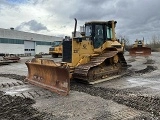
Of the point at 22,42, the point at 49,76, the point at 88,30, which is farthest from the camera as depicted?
the point at 22,42

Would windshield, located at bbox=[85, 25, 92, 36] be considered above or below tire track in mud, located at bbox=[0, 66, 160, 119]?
above

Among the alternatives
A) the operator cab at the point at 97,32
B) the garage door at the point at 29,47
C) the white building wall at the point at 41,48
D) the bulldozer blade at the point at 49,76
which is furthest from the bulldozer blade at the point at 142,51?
the white building wall at the point at 41,48

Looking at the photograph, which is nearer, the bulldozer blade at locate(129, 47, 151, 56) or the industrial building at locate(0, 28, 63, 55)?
the bulldozer blade at locate(129, 47, 151, 56)

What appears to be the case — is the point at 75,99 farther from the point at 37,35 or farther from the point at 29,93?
the point at 37,35

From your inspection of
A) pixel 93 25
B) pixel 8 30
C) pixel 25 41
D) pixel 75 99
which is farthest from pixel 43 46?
pixel 75 99

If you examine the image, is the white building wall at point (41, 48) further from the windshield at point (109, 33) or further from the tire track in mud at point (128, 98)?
the tire track in mud at point (128, 98)

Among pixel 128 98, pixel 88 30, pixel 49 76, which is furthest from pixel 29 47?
pixel 128 98

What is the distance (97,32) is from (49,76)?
379 centimetres

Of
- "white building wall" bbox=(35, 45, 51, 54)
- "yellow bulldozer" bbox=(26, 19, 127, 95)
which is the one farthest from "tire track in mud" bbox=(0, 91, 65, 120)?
"white building wall" bbox=(35, 45, 51, 54)

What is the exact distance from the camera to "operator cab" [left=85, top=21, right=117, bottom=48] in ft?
39.4

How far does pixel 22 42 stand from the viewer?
168 feet

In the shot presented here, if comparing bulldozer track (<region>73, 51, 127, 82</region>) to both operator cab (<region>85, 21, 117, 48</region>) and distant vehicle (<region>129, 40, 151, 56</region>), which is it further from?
distant vehicle (<region>129, 40, 151, 56</region>)

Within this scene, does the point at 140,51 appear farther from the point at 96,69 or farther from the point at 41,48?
the point at 41,48

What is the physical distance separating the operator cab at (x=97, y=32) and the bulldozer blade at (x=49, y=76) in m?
3.03
